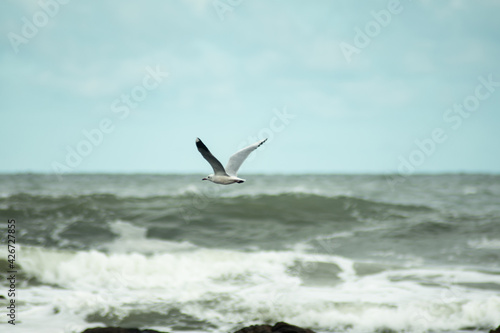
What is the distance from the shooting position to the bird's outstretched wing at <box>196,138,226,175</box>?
4.00m

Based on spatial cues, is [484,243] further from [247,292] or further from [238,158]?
[238,158]

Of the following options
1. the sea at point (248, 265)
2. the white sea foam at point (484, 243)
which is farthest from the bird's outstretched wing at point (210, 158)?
the white sea foam at point (484, 243)

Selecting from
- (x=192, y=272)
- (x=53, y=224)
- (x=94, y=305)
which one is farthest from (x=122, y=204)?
(x=94, y=305)

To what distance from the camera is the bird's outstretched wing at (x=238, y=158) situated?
4.51 meters

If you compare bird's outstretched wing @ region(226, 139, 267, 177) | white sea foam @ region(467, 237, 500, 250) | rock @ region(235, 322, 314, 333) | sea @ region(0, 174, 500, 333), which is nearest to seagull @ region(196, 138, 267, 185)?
bird's outstretched wing @ region(226, 139, 267, 177)

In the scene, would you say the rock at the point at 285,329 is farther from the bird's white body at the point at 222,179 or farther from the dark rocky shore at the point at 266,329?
the bird's white body at the point at 222,179

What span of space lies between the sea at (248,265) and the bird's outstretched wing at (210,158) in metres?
3.99

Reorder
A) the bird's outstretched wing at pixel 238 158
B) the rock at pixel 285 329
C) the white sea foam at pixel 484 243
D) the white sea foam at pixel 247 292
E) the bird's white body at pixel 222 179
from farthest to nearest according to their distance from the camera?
1. the white sea foam at pixel 484 243
2. the white sea foam at pixel 247 292
3. the rock at pixel 285 329
4. the bird's outstretched wing at pixel 238 158
5. the bird's white body at pixel 222 179

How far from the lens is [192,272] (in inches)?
406

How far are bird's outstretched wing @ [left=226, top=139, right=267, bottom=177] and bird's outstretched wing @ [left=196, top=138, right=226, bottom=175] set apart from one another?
0.25m

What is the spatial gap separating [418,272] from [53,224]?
34.4 feet

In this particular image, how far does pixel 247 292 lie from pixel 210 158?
540 cm

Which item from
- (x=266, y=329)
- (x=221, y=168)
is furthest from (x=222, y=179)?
(x=266, y=329)

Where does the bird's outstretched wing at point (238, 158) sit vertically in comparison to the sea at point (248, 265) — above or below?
above
